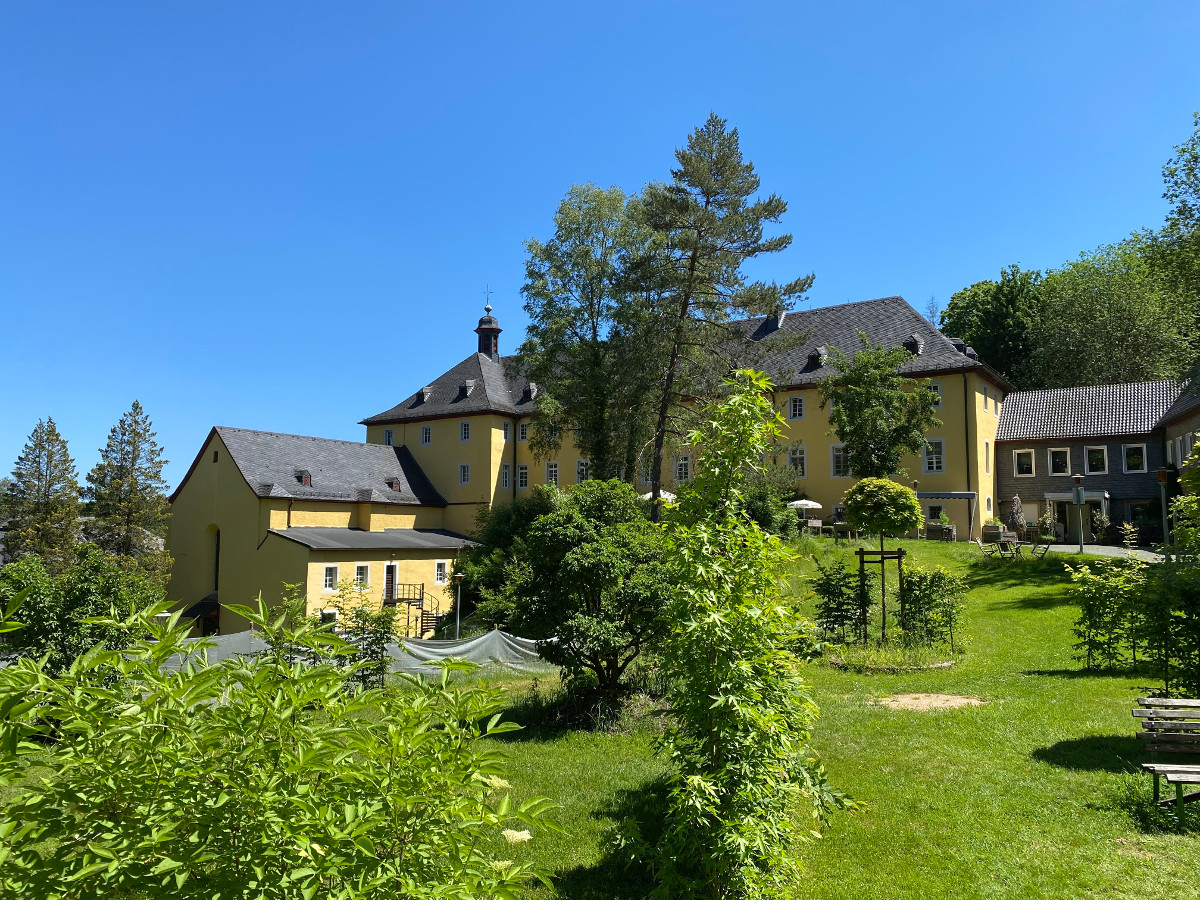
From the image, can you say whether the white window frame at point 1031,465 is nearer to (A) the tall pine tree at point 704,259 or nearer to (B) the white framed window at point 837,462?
(B) the white framed window at point 837,462

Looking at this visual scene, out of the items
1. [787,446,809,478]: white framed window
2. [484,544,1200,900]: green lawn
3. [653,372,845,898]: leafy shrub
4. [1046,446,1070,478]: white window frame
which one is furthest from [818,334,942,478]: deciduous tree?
[653,372,845,898]: leafy shrub

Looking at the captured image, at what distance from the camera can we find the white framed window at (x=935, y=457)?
113 ft

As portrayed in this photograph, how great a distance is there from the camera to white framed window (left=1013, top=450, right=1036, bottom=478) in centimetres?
3753

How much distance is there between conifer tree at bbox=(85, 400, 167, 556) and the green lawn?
40.1 m

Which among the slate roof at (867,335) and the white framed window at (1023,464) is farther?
the white framed window at (1023,464)

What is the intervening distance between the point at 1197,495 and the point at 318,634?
11.1 metres

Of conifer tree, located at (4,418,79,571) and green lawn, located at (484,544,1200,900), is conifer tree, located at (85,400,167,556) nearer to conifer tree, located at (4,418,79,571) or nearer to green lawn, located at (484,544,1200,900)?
conifer tree, located at (4,418,79,571)

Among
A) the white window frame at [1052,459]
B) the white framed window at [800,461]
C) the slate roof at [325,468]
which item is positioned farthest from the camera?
the white framed window at [800,461]

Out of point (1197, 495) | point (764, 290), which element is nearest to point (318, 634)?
point (1197, 495)

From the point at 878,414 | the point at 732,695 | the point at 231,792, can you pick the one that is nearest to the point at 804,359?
the point at 878,414

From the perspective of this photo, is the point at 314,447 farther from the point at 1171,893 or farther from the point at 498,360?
the point at 1171,893

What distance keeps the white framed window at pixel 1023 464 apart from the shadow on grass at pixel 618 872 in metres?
36.1

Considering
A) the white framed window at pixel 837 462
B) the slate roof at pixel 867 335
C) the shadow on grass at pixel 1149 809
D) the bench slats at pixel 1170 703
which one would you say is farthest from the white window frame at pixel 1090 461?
the shadow on grass at pixel 1149 809

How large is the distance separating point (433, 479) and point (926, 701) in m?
35.5
